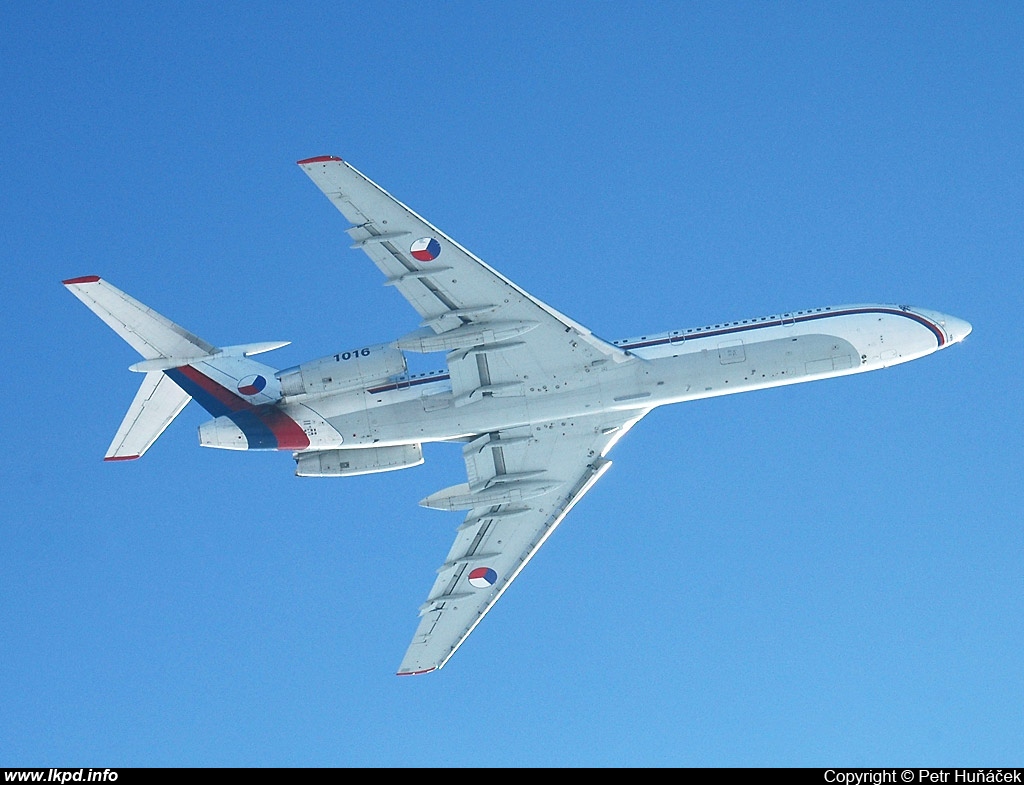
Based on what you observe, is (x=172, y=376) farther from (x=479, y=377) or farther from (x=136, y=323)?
(x=479, y=377)

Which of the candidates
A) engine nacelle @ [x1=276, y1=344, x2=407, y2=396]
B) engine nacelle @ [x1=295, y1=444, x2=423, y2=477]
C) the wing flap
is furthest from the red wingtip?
engine nacelle @ [x1=295, y1=444, x2=423, y2=477]

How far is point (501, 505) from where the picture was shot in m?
47.9

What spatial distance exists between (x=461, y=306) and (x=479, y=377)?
10.3 ft

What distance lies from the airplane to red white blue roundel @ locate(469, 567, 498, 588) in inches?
132

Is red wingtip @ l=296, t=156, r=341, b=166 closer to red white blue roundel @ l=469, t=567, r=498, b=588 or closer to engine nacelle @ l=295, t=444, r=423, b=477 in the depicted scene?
engine nacelle @ l=295, t=444, r=423, b=477

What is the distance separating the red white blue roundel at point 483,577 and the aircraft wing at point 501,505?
4cm

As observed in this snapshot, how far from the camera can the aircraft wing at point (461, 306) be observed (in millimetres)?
38250

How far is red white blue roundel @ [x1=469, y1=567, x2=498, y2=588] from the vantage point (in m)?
48.5

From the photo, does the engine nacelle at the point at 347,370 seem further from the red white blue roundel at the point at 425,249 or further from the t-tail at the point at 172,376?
the red white blue roundel at the point at 425,249

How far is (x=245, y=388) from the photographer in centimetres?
4453

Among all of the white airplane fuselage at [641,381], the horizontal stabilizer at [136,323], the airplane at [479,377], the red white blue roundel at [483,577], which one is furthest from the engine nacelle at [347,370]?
the red white blue roundel at [483,577]

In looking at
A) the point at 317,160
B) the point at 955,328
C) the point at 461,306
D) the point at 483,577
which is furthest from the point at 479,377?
the point at 955,328
